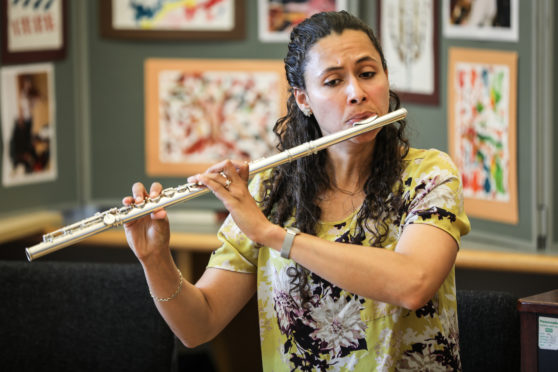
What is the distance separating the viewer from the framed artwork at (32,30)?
3.00 m

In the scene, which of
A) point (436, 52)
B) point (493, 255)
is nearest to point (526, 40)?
point (436, 52)

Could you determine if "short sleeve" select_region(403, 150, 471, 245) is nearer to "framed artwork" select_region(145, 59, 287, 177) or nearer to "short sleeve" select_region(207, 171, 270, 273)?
"short sleeve" select_region(207, 171, 270, 273)

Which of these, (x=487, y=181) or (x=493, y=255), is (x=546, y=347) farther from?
(x=487, y=181)

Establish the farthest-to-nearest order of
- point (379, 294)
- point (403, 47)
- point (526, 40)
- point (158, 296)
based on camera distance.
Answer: point (403, 47) < point (526, 40) < point (158, 296) < point (379, 294)

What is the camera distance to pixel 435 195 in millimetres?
1620

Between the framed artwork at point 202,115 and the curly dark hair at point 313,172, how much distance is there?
135cm

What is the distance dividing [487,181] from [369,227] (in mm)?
1130

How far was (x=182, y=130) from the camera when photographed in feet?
10.8

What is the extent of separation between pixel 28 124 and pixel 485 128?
5.12 feet

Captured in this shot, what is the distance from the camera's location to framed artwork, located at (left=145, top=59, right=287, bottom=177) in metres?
3.25

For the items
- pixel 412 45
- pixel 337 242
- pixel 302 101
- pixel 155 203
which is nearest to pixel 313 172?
pixel 302 101

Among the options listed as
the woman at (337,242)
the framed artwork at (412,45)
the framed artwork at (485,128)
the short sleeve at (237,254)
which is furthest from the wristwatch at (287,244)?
the framed artwork at (412,45)

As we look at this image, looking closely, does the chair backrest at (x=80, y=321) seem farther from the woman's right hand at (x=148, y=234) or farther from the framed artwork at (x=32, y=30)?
the framed artwork at (x=32, y=30)

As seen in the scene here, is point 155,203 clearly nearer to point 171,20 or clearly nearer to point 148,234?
point 148,234
